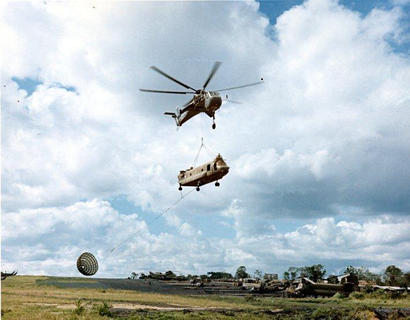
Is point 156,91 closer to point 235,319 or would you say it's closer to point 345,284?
point 235,319

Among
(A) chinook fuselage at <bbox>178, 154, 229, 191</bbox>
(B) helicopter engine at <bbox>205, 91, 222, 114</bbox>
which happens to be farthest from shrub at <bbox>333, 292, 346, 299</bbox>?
(B) helicopter engine at <bbox>205, 91, 222, 114</bbox>

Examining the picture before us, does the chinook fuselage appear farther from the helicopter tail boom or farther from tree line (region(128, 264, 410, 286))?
tree line (region(128, 264, 410, 286))

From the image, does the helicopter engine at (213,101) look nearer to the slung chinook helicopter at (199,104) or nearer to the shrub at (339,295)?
the slung chinook helicopter at (199,104)

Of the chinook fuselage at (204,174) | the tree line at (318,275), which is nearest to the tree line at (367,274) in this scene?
the tree line at (318,275)

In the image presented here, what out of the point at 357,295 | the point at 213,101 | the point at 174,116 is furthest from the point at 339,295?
the point at 213,101

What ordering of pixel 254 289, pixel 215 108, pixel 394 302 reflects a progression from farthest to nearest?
pixel 254 289 → pixel 394 302 → pixel 215 108

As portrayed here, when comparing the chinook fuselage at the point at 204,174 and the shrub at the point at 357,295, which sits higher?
the chinook fuselage at the point at 204,174

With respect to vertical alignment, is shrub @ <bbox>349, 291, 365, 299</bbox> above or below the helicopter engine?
below

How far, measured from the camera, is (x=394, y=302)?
Result: 2440 inches

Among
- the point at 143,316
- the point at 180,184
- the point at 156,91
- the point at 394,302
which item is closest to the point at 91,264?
the point at 143,316

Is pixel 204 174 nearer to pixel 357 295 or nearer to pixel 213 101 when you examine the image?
pixel 213 101

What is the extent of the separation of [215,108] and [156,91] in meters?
5.63

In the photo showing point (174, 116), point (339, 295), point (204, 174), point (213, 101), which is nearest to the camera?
point (213, 101)

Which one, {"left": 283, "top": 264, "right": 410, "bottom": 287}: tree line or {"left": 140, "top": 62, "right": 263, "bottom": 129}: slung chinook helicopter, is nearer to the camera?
{"left": 140, "top": 62, "right": 263, "bottom": 129}: slung chinook helicopter
